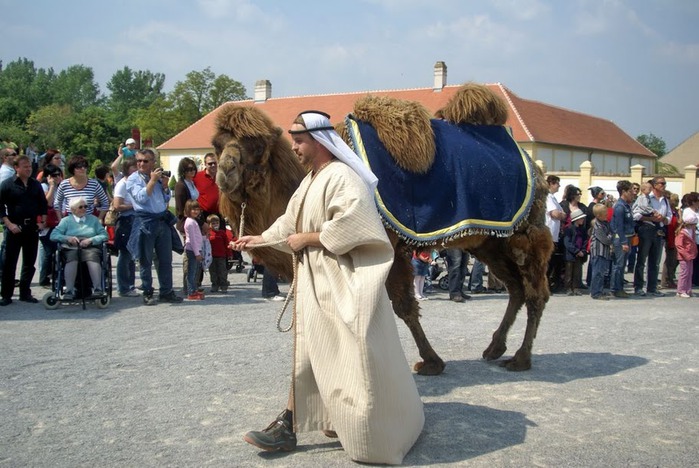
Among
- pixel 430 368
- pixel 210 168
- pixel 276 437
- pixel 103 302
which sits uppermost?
pixel 210 168

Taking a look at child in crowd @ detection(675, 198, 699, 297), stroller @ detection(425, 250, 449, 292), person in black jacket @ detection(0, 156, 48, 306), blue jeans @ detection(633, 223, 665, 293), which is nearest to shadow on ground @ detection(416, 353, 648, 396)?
stroller @ detection(425, 250, 449, 292)

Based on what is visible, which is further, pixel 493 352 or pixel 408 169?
pixel 493 352

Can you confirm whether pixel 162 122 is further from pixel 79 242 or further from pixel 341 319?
pixel 341 319

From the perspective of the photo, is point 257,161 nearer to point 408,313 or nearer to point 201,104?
point 408,313

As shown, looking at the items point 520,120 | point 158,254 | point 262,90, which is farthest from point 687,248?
point 262,90

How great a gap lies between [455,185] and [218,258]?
611 centimetres

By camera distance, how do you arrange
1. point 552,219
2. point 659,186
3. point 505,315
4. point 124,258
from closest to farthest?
point 505,315 < point 124,258 < point 552,219 < point 659,186

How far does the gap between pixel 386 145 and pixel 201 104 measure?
218 feet

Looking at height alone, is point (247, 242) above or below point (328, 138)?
below

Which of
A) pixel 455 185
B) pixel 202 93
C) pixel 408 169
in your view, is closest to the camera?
pixel 408 169

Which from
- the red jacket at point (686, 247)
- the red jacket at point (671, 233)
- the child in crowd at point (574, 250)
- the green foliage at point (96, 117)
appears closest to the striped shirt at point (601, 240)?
the child in crowd at point (574, 250)

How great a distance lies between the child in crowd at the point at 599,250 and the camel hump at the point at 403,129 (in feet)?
21.3

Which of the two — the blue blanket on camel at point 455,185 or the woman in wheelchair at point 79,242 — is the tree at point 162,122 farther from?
the blue blanket on camel at point 455,185

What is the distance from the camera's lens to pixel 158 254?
32.1 ft
